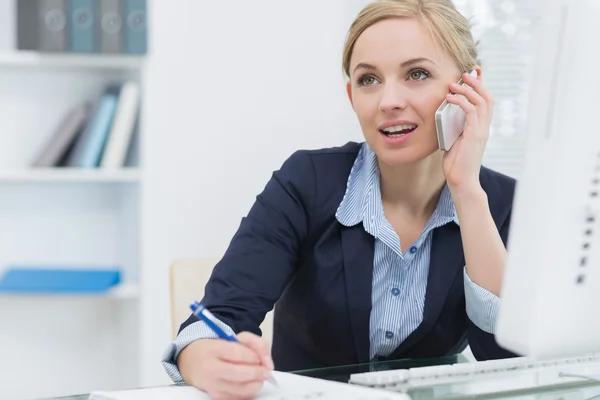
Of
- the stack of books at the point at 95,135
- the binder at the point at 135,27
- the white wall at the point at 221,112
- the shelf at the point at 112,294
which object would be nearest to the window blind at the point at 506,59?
the white wall at the point at 221,112

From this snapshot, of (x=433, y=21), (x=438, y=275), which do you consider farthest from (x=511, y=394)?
(x=433, y=21)

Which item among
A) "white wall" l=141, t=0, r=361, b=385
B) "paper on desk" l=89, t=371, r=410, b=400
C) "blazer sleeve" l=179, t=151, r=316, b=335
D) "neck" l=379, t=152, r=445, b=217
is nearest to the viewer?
"paper on desk" l=89, t=371, r=410, b=400

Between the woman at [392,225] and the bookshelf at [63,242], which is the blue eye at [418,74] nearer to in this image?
the woman at [392,225]

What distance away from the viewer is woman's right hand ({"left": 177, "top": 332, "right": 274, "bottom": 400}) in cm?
97

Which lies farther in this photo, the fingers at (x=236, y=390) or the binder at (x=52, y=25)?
the binder at (x=52, y=25)

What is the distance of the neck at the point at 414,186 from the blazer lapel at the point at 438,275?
9 centimetres

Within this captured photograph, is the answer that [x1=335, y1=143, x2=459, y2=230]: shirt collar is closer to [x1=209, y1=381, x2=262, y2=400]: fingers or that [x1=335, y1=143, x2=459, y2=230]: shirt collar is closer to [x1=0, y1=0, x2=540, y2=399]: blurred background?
[x1=209, y1=381, x2=262, y2=400]: fingers

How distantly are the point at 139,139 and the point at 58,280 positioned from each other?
1.76 feet

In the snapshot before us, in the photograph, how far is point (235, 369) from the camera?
979mm

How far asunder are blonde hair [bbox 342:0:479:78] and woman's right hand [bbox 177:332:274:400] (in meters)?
0.71

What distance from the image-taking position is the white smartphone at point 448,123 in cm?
140

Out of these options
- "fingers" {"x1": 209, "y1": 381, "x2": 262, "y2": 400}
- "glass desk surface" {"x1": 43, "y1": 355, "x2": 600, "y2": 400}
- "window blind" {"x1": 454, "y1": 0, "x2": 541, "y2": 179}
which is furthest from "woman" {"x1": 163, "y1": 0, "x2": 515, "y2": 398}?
"window blind" {"x1": 454, "y1": 0, "x2": 541, "y2": 179}

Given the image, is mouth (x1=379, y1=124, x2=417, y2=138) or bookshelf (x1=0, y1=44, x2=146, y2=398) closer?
mouth (x1=379, y1=124, x2=417, y2=138)

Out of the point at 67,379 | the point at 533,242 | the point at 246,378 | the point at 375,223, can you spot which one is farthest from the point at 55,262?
the point at 533,242
